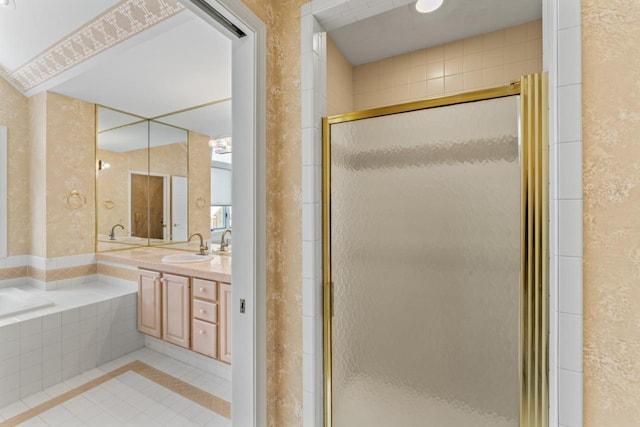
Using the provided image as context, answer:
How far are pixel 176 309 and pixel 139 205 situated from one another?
5.02ft

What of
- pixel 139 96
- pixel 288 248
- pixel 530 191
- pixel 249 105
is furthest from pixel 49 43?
pixel 530 191

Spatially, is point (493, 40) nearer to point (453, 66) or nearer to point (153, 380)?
point (453, 66)

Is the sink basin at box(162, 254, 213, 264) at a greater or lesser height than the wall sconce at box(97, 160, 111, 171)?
lesser

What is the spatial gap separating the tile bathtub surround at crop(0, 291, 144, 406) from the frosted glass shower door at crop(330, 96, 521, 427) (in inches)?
90.1

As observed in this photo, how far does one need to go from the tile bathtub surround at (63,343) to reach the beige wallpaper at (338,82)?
2516mm

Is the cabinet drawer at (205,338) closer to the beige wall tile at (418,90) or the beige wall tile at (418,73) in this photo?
the beige wall tile at (418,90)

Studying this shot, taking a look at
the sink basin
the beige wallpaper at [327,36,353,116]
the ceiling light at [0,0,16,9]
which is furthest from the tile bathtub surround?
the beige wallpaper at [327,36,353,116]

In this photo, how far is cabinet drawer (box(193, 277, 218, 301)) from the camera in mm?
2072

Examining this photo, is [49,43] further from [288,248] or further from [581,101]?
[581,101]

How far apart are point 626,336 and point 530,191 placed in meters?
0.44

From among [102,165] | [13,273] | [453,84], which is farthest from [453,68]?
[13,273]

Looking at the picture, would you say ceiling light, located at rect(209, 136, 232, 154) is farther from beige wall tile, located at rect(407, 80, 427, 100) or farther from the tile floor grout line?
the tile floor grout line

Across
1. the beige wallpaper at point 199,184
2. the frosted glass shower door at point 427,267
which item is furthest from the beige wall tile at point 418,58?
the beige wallpaper at point 199,184

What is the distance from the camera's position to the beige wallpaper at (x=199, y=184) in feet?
9.39
